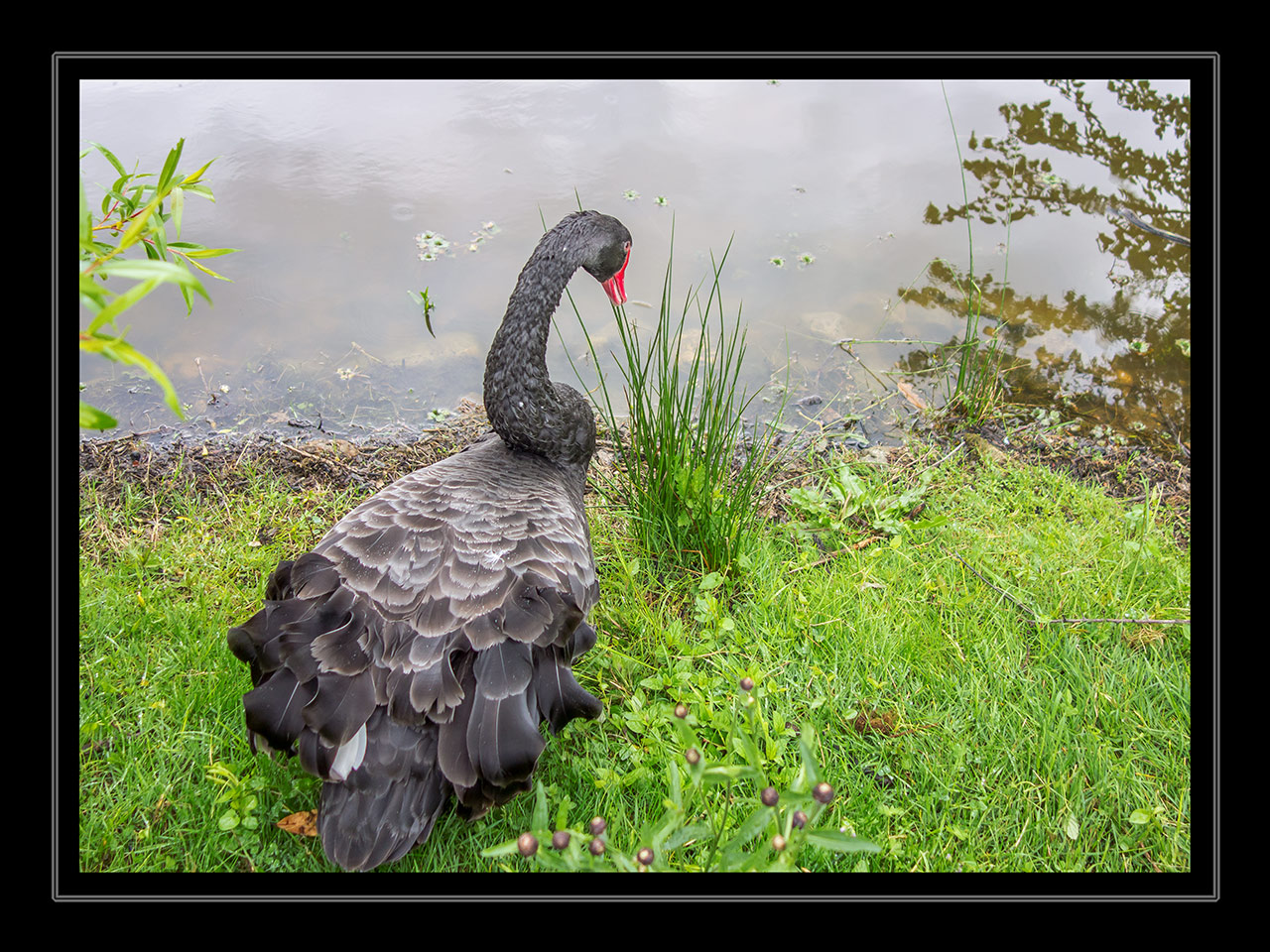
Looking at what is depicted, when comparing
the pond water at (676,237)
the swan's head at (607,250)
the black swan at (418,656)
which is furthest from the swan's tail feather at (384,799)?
the pond water at (676,237)

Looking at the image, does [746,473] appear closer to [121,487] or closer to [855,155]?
[121,487]

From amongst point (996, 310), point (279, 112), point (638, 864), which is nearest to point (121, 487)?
point (279, 112)

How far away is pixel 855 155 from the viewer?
596 cm

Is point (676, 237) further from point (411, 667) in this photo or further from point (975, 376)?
point (411, 667)

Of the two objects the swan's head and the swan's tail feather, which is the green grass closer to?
the swan's tail feather

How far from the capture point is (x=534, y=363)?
127 inches

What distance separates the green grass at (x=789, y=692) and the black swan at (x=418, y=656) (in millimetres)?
315

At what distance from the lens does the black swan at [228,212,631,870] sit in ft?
6.41

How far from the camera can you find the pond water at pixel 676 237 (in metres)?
4.62

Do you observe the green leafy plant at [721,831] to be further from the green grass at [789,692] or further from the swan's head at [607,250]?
the swan's head at [607,250]

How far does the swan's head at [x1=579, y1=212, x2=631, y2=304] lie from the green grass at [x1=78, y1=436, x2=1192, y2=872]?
46.1 inches
